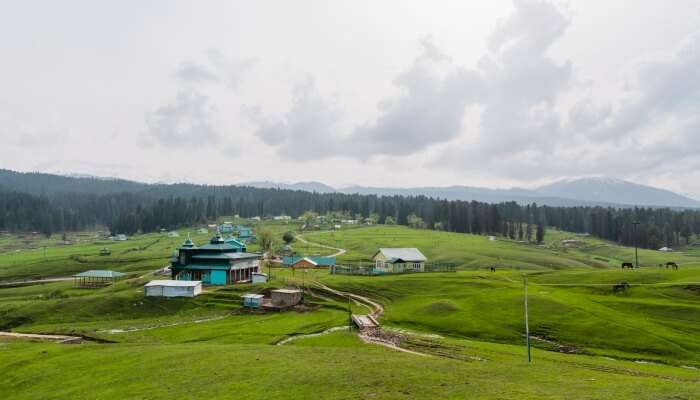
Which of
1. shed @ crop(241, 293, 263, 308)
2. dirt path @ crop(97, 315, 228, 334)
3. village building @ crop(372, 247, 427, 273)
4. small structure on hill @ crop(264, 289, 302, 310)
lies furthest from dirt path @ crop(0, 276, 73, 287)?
village building @ crop(372, 247, 427, 273)

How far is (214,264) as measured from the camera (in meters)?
106

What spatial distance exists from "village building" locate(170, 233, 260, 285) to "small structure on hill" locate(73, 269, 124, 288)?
578 inches

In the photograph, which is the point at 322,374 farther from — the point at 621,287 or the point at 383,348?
the point at 621,287

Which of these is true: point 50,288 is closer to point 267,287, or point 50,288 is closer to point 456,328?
point 267,287

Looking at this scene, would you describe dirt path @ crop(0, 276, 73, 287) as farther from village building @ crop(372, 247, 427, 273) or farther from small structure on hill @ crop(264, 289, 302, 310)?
village building @ crop(372, 247, 427, 273)

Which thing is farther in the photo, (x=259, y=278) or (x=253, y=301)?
(x=259, y=278)

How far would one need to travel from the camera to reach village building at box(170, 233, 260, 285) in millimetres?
105250

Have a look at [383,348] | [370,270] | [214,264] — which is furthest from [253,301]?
[370,270]

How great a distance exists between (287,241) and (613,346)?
138m

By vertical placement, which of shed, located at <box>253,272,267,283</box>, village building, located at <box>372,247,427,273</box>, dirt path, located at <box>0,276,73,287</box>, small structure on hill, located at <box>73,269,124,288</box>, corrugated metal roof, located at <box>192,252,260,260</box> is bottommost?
dirt path, located at <box>0,276,73,287</box>

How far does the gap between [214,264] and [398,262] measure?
41.2 m

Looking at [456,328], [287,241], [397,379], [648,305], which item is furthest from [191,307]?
[287,241]

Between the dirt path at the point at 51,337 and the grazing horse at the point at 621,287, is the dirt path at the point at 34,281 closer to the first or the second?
the dirt path at the point at 51,337

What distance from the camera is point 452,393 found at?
29.7 meters
